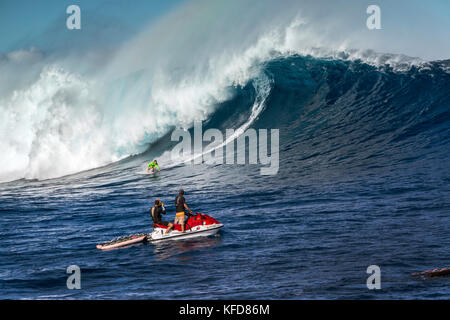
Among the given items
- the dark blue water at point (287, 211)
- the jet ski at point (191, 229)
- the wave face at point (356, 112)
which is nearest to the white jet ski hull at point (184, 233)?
the jet ski at point (191, 229)

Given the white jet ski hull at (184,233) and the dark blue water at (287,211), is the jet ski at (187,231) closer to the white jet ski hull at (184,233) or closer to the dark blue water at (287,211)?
the white jet ski hull at (184,233)

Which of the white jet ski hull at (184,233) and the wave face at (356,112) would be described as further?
the wave face at (356,112)

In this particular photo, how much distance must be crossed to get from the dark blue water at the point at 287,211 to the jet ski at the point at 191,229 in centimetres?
30

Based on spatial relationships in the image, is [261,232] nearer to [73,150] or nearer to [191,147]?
[191,147]

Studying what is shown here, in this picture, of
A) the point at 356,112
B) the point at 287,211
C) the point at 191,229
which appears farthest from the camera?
the point at 356,112

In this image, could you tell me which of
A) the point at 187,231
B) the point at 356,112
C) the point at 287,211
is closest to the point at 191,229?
the point at 187,231

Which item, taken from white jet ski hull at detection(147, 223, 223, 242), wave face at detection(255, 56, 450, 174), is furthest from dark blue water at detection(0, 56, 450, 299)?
white jet ski hull at detection(147, 223, 223, 242)

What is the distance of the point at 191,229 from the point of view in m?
13.6

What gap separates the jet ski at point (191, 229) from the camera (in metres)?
13.4

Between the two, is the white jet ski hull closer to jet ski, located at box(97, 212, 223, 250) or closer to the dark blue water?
jet ski, located at box(97, 212, 223, 250)

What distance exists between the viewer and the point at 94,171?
2608 centimetres

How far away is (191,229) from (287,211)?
2972mm

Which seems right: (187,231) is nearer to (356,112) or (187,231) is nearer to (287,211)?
(287,211)
